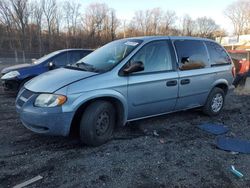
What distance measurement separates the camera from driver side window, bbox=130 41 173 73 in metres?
4.83

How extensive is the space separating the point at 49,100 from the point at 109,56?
1.52 m

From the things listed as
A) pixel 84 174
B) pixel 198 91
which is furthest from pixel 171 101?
pixel 84 174

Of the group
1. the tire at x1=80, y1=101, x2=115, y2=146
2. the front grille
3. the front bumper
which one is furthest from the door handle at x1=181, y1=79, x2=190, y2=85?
the front grille

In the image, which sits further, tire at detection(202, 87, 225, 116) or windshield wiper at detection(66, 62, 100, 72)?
tire at detection(202, 87, 225, 116)

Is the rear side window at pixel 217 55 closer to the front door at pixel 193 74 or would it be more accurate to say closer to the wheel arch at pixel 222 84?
the front door at pixel 193 74

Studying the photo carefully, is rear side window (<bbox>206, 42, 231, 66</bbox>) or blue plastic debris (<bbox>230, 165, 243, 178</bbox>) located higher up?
rear side window (<bbox>206, 42, 231, 66</bbox>)

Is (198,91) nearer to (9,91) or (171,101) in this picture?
(171,101)

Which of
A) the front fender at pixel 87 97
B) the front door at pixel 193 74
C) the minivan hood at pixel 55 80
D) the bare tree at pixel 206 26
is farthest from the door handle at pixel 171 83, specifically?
the bare tree at pixel 206 26

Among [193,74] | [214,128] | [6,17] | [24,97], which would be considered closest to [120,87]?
[24,97]

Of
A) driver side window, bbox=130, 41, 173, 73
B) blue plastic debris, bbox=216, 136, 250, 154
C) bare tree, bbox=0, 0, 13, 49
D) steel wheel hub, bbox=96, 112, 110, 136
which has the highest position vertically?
bare tree, bbox=0, 0, 13, 49

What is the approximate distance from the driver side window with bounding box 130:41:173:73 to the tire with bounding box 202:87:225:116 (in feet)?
5.28

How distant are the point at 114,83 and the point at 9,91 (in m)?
4.73

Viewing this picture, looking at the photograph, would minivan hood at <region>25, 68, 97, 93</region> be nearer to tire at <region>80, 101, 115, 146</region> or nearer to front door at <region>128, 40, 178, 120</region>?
tire at <region>80, 101, 115, 146</region>

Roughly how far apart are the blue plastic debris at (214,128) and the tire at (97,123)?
2.06 metres
